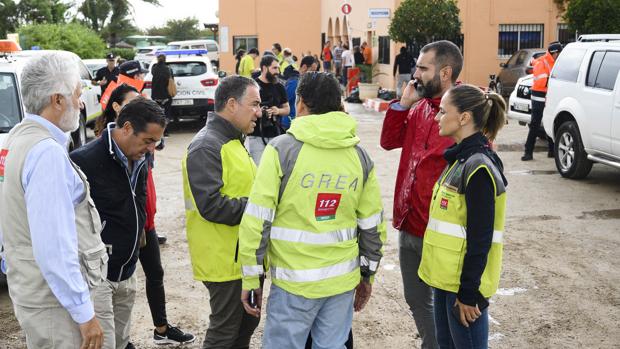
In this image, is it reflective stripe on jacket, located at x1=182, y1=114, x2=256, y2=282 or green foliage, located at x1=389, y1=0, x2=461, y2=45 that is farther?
green foliage, located at x1=389, y1=0, x2=461, y2=45

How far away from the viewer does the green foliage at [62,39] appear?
25.6 m

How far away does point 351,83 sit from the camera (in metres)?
24.7

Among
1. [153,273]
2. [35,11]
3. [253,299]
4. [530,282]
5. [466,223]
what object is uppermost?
[35,11]

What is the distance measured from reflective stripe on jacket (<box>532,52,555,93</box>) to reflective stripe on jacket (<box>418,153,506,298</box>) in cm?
892

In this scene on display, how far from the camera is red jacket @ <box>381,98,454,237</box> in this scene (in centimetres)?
404

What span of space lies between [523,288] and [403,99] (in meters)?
2.67

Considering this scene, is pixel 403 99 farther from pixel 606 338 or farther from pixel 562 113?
pixel 562 113

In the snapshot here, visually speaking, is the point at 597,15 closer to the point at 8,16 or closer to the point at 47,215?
the point at 47,215

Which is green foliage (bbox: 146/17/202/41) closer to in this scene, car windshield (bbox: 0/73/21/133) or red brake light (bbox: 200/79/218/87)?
red brake light (bbox: 200/79/218/87)

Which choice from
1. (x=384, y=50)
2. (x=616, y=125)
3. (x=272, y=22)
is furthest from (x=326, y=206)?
(x=272, y=22)

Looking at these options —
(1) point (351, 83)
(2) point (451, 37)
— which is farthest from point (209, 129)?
(1) point (351, 83)

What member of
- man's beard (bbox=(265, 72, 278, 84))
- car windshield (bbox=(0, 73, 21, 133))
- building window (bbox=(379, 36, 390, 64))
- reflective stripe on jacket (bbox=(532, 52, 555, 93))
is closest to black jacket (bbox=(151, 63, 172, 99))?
car windshield (bbox=(0, 73, 21, 133))

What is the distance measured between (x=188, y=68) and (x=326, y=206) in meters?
13.5

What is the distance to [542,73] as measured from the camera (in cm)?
1196
